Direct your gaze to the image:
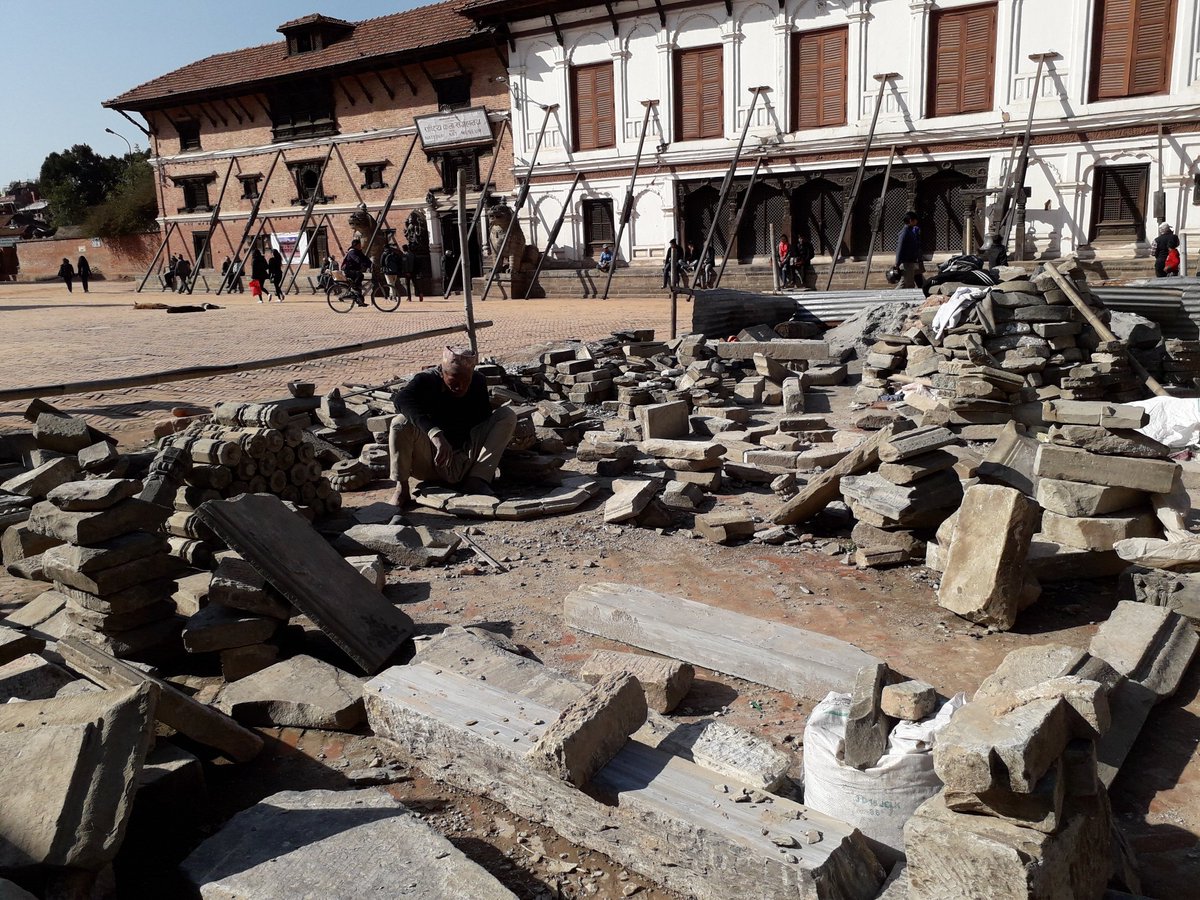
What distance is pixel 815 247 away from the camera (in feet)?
78.1

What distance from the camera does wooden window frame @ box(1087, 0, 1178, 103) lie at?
748 inches

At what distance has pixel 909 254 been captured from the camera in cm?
1705

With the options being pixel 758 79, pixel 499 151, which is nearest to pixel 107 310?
pixel 499 151

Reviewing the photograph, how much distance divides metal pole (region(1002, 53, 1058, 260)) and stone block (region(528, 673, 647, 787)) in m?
20.0

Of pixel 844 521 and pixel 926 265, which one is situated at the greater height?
pixel 926 265

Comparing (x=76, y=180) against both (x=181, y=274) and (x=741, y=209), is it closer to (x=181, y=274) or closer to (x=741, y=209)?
(x=181, y=274)

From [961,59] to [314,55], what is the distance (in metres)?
22.4

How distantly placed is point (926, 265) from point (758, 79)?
6.80m

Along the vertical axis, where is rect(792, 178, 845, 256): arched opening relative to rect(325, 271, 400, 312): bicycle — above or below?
above

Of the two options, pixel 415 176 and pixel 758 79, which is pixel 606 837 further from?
pixel 415 176

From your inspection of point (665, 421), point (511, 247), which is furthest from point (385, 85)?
point (665, 421)

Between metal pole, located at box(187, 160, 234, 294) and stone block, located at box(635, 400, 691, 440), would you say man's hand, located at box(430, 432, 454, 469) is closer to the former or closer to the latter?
stone block, located at box(635, 400, 691, 440)

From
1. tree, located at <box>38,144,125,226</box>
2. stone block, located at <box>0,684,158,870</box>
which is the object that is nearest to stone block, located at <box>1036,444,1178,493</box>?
stone block, located at <box>0,684,158,870</box>

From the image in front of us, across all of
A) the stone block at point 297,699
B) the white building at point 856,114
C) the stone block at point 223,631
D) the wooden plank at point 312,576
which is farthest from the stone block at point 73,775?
the white building at point 856,114
